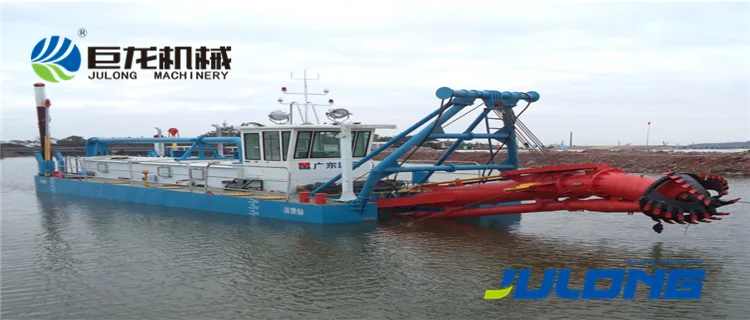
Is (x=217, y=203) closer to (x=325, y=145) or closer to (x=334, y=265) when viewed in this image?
(x=325, y=145)

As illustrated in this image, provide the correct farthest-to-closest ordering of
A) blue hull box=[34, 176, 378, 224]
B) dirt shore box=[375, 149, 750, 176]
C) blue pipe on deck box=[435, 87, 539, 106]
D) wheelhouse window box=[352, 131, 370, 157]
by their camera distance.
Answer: dirt shore box=[375, 149, 750, 176] → wheelhouse window box=[352, 131, 370, 157] → blue hull box=[34, 176, 378, 224] → blue pipe on deck box=[435, 87, 539, 106]

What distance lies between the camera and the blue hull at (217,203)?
15.4m

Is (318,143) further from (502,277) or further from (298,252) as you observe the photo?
(502,277)

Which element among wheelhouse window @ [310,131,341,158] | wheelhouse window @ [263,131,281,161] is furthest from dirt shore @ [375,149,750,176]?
wheelhouse window @ [263,131,281,161]

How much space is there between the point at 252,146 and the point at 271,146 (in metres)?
1.13

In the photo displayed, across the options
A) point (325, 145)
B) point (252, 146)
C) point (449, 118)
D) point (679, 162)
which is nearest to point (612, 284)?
point (449, 118)

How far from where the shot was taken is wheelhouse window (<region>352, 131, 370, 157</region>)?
18.3 meters

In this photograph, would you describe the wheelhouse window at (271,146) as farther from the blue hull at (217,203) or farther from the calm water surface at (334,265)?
the calm water surface at (334,265)

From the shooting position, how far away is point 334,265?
11719mm

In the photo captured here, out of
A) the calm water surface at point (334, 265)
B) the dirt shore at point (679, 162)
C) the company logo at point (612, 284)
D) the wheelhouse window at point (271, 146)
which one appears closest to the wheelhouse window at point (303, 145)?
the wheelhouse window at point (271, 146)

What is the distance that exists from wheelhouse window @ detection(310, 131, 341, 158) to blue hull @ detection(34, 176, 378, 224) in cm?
217

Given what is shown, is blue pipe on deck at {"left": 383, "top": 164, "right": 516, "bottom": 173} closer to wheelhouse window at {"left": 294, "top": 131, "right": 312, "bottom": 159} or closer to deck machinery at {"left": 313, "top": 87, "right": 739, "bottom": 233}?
deck machinery at {"left": 313, "top": 87, "right": 739, "bottom": 233}

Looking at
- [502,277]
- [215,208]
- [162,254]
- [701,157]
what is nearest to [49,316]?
[162,254]

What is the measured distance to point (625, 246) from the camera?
42.4 feet
